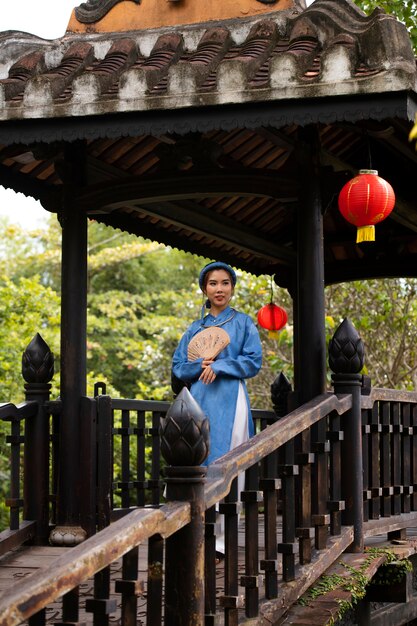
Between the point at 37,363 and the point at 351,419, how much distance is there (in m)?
2.16

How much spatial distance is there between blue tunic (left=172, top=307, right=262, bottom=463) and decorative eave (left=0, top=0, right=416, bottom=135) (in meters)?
1.41

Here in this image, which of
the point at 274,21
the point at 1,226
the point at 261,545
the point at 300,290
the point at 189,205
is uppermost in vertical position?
the point at 1,226

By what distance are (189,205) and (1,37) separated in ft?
6.02

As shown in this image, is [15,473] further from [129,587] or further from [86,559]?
[86,559]

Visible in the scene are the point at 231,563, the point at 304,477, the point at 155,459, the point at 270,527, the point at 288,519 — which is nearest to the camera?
the point at 231,563

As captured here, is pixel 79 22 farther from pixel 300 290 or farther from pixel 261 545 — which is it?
pixel 261 545

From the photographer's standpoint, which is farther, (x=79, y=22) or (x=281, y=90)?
(x=79, y=22)

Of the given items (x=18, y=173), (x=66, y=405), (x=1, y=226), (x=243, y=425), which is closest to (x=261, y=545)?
(x=243, y=425)

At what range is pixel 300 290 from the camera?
Result: 6.48 m

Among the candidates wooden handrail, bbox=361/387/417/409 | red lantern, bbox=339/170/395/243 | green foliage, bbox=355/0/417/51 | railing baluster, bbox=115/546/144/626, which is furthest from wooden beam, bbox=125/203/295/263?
green foliage, bbox=355/0/417/51

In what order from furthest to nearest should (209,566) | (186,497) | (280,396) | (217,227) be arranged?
(280,396)
(217,227)
(209,566)
(186,497)

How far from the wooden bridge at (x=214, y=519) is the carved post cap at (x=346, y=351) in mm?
27

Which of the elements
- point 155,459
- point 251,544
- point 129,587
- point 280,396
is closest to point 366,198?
point 251,544

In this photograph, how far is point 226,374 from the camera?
20.4 ft
